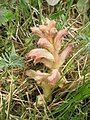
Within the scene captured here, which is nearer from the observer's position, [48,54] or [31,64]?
[48,54]

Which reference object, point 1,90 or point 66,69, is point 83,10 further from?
point 1,90

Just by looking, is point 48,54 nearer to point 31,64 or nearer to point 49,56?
point 49,56

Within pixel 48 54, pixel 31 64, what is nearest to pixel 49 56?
pixel 48 54

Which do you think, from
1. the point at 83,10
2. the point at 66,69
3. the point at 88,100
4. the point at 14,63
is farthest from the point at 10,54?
the point at 83,10
